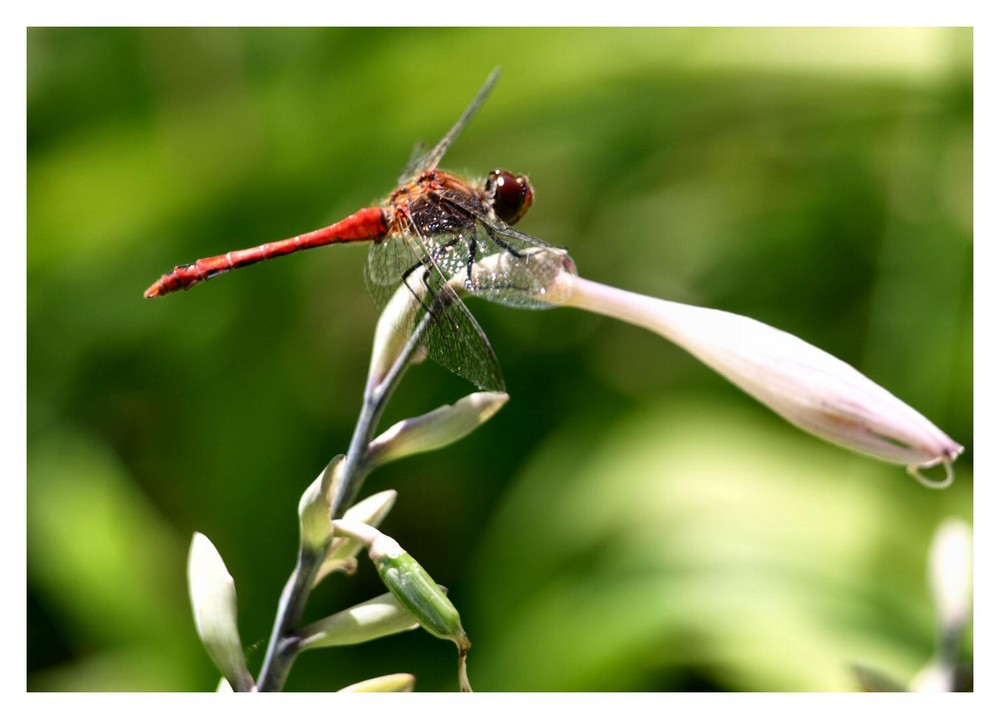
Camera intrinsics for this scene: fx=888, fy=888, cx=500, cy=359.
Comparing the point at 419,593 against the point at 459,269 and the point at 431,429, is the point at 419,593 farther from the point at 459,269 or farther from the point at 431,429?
the point at 459,269

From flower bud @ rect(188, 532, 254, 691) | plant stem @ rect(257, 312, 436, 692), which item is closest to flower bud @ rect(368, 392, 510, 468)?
plant stem @ rect(257, 312, 436, 692)

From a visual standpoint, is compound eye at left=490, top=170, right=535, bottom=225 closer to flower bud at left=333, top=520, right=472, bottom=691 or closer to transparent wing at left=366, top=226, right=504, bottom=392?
transparent wing at left=366, top=226, right=504, bottom=392

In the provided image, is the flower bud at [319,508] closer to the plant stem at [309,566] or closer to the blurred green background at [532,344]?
the plant stem at [309,566]

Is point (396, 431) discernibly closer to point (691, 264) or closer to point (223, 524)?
point (223, 524)

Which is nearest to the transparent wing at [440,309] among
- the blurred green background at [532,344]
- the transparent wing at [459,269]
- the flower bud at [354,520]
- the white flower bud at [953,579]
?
the transparent wing at [459,269]

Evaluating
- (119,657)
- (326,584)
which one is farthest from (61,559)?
(326,584)

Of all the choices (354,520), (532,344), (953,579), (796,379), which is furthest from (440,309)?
(532,344)
